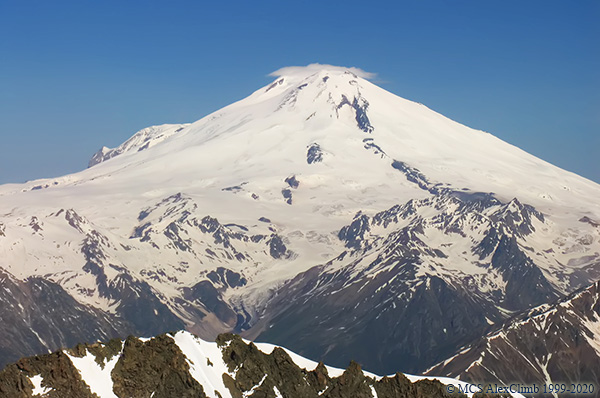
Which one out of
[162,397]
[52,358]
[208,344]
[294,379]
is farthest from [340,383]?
[52,358]

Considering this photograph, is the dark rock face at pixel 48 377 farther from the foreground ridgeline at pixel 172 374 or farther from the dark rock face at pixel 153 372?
the dark rock face at pixel 153 372

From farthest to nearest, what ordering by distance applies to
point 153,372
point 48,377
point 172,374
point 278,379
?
point 278,379, point 172,374, point 153,372, point 48,377

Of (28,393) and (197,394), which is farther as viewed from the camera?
(197,394)

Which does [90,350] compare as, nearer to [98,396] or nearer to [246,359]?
[98,396]

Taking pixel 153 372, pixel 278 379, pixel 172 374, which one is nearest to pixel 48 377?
pixel 153 372

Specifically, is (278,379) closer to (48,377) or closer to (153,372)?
(153,372)

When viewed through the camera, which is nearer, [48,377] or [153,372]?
[48,377]

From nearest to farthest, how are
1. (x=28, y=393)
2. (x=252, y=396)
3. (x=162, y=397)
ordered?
(x=28, y=393) < (x=162, y=397) < (x=252, y=396)

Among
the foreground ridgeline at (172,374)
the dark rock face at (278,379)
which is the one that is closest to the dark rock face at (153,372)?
the foreground ridgeline at (172,374)
